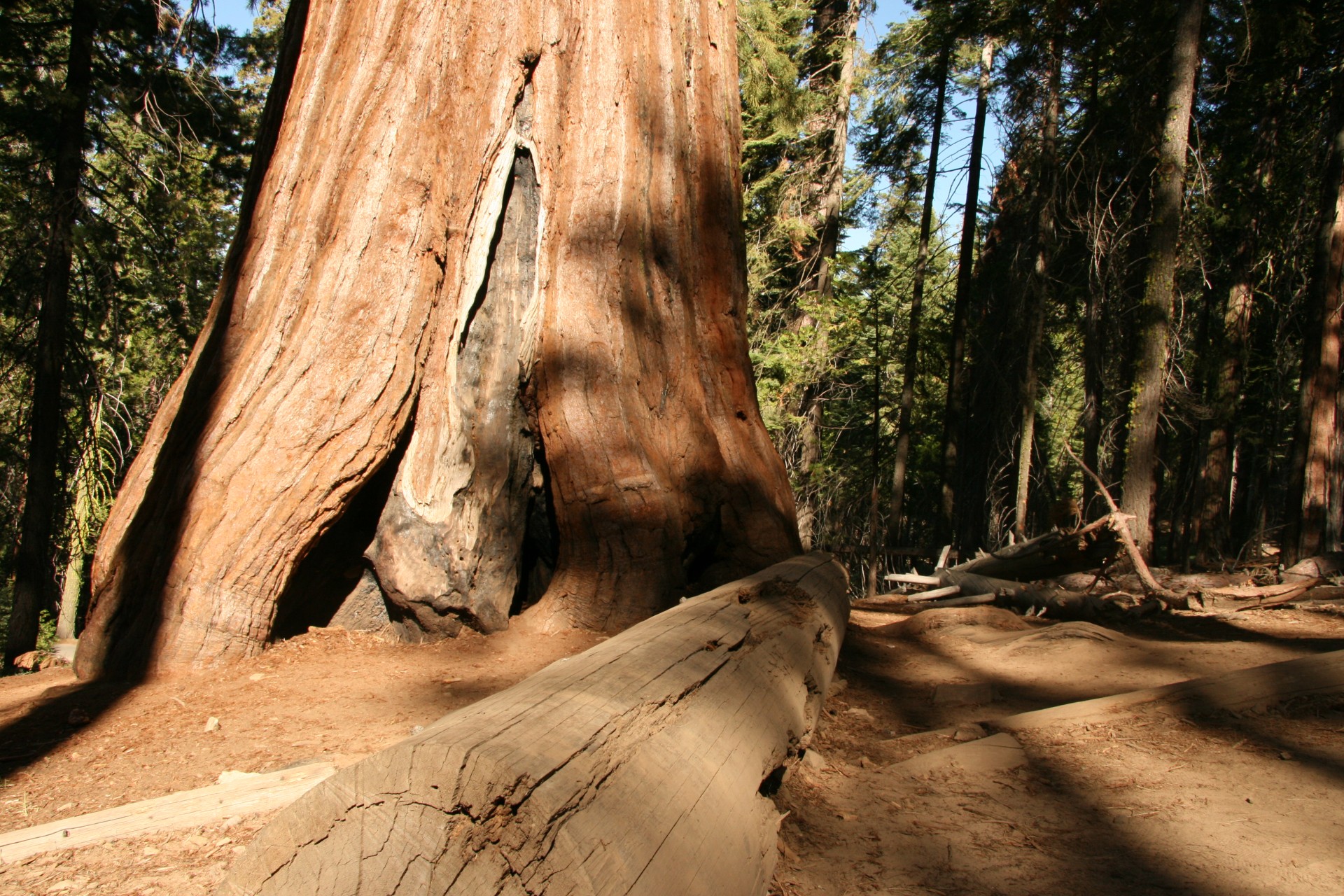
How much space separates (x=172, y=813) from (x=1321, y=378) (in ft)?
51.2

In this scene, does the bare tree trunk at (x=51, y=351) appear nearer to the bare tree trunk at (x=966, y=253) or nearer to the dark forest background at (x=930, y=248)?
the dark forest background at (x=930, y=248)

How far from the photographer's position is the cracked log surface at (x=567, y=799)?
1.65m

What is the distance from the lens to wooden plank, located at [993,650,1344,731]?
12.3 ft

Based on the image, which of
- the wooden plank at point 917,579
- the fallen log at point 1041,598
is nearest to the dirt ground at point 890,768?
the fallen log at point 1041,598

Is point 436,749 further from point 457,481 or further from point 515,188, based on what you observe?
point 515,188

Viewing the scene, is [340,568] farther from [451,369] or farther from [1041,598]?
[1041,598]

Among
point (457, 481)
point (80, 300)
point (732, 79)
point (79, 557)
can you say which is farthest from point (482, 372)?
point (80, 300)

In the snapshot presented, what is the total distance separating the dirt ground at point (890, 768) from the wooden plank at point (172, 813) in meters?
0.05

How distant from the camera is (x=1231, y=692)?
149 inches

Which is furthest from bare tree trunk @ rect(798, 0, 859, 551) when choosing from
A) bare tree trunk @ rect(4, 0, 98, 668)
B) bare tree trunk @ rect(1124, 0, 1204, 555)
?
bare tree trunk @ rect(4, 0, 98, 668)

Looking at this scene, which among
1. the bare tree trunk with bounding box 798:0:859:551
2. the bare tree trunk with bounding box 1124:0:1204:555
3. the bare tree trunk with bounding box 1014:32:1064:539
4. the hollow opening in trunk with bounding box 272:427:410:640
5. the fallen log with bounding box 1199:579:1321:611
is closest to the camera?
the hollow opening in trunk with bounding box 272:427:410:640

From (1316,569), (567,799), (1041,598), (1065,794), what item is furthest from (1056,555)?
(567,799)

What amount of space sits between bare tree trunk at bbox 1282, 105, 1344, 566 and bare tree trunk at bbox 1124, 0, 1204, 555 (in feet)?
12.1

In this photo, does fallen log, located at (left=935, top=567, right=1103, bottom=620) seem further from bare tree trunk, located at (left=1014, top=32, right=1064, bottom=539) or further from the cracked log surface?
bare tree trunk, located at (left=1014, top=32, right=1064, bottom=539)
